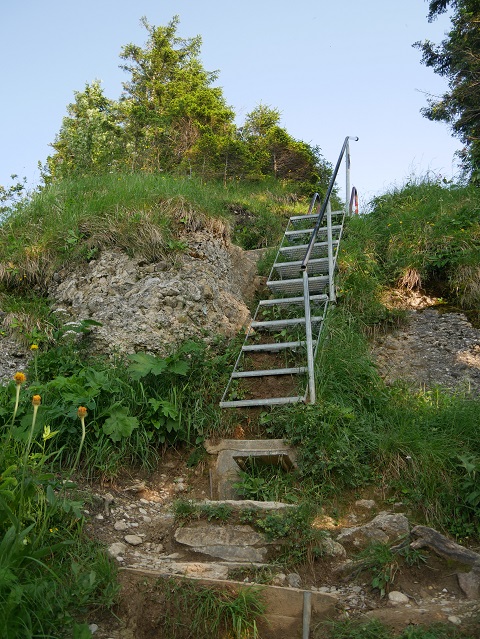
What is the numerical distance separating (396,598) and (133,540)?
5.55 ft

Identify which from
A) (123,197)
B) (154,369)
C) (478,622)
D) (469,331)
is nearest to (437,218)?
(469,331)

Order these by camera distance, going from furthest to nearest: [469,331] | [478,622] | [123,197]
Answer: [123,197], [469,331], [478,622]

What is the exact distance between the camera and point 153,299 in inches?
236

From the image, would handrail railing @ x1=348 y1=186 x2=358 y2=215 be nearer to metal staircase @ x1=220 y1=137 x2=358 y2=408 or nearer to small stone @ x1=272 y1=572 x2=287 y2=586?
metal staircase @ x1=220 y1=137 x2=358 y2=408

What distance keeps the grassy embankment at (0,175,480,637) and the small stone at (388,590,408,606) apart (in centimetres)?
82

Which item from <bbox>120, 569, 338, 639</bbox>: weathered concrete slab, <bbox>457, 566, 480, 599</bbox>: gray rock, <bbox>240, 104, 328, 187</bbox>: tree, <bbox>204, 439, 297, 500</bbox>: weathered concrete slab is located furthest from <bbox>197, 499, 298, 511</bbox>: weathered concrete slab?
<bbox>240, 104, 328, 187</bbox>: tree

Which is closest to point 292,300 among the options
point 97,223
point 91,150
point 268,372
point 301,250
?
point 268,372

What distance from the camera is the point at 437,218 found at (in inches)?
310

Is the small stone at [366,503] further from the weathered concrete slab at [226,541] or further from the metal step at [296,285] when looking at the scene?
the metal step at [296,285]

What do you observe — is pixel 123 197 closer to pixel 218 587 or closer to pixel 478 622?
pixel 218 587

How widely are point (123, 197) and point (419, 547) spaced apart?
493 centimetres

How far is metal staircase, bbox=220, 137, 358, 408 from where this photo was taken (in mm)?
5352

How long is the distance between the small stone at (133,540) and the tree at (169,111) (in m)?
7.12

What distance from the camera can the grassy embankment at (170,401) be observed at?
132 inches
